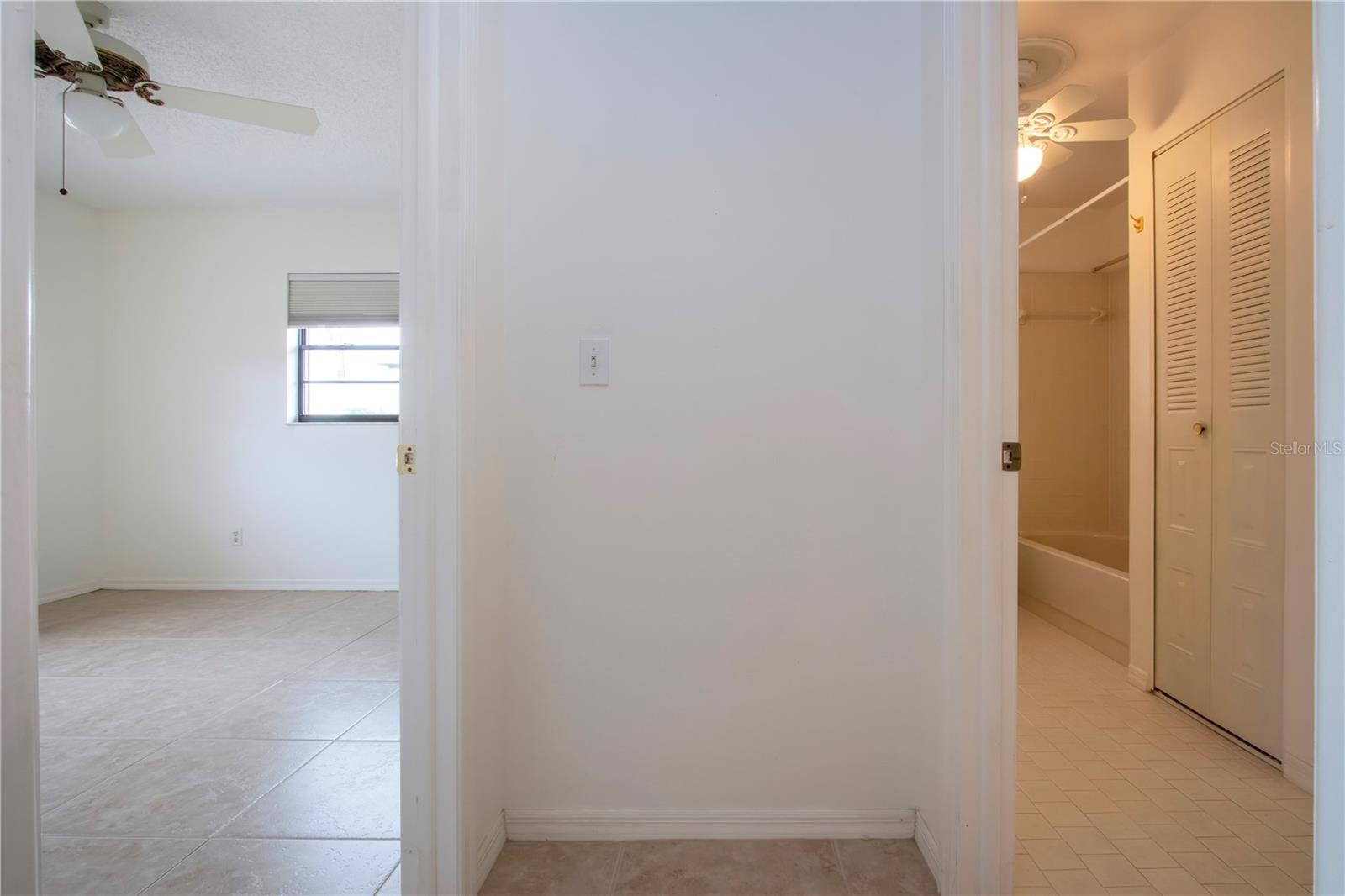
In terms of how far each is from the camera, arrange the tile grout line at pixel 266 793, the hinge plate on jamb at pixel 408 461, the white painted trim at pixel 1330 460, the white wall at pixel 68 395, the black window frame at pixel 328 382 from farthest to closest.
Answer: the black window frame at pixel 328 382 → the white wall at pixel 68 395 → the tile grout line at pixel 266 793 → the hinge plate on jamb at pixel 408 461 → the white painted trim at pixel 1330 460

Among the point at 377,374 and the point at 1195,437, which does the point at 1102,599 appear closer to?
the point at 1195,437

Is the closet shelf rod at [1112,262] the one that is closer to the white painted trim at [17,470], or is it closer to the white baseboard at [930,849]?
the white baseboard at [930,849]

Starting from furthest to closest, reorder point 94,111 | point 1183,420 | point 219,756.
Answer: point 1183,420
point 94,111
point 219,756

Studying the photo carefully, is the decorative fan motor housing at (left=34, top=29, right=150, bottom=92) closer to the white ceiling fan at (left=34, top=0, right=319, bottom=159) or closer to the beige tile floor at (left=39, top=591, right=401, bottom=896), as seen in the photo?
the white ceiling fan at (left=34, top=0, right=319, bottom=159)

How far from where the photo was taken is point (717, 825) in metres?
1.46

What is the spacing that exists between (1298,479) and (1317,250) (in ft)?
5.19

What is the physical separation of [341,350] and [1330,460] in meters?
A: 4.74

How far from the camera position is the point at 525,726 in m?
1.46

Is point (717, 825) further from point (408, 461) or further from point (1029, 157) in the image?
point (1029, 157)

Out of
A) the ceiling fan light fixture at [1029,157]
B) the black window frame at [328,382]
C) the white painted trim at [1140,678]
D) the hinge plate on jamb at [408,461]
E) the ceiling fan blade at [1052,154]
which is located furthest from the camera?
the black window frame at [328,382]

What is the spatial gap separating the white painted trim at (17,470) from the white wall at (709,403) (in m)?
0.83

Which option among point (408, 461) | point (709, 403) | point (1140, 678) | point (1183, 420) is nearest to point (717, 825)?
point (709, 403)

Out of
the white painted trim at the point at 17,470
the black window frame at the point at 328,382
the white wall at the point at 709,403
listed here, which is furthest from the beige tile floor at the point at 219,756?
the black window frame at the point at 328,382

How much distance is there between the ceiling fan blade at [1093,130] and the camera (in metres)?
2.13
